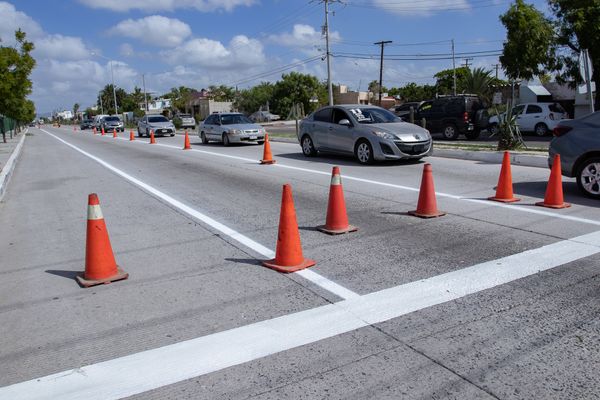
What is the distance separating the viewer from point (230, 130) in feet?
73.1

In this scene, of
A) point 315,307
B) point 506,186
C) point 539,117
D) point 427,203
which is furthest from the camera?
point 539,117

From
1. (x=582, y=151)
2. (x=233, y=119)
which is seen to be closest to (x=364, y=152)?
(x=582, y=151)

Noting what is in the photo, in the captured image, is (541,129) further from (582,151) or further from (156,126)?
(156,126)

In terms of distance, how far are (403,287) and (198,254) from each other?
248 cm

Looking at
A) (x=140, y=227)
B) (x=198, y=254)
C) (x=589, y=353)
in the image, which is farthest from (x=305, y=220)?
(x=589, y=353)

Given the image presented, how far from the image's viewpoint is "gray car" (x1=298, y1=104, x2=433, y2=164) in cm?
1281

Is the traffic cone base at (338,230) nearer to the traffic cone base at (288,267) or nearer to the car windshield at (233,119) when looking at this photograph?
the traffic cone base at (288,267)

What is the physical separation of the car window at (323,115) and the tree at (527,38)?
1537 cm

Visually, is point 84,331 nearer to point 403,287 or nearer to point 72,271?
point 72,271

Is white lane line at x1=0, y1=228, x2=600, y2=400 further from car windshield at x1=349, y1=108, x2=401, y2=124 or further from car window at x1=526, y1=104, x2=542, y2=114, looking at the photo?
car window at x1=526, y1=104, x2=542, y2=114

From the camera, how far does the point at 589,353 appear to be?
333 cm

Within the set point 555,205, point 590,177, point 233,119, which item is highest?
point 233,119

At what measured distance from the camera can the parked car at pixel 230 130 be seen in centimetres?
2209

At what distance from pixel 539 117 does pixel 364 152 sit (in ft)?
45.7
